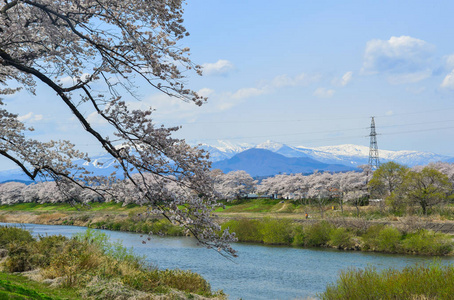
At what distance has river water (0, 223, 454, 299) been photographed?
21.4m

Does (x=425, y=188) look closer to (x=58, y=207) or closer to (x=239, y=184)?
(x=239, y=184)

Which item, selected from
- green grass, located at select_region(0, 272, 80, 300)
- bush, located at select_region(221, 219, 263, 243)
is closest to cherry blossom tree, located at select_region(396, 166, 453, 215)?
bush, located at select_region(221, 219, 263, 243)

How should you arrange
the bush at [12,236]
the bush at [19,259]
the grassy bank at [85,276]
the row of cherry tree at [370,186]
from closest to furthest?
the grassy bank at [85,276] → the bush at [19,259] → the bush at [12,236] → the row of cherry tree at [370,186]

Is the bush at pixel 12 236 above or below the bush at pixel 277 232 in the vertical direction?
above

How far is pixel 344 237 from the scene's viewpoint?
1411 inches

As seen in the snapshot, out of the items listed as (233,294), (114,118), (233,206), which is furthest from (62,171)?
(233,206)

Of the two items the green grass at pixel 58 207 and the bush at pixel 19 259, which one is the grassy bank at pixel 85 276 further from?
the green grass at pixel 58 207

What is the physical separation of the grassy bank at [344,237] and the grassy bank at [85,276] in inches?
899

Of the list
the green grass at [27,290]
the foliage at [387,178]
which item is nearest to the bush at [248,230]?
the foliage at [387,178]

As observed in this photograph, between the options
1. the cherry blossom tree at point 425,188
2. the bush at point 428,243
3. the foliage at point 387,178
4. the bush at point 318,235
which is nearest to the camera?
the bush at point 428,243

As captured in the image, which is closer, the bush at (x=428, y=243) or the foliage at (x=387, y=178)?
the bush at (x=428, y=243)

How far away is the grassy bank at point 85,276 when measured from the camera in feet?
35.7

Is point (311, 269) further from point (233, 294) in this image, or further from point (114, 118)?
point (114, 118)

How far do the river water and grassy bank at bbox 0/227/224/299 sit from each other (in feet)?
18.7
